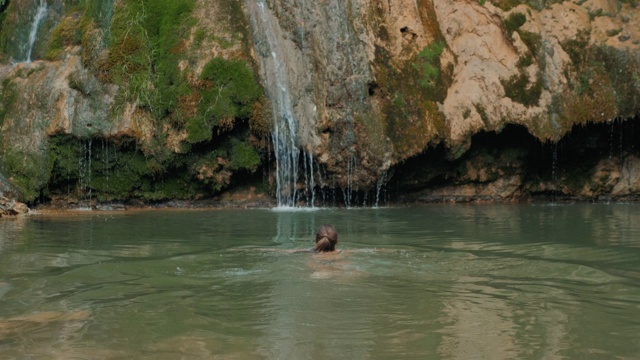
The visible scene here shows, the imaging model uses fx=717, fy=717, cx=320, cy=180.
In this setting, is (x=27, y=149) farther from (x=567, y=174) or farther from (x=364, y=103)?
(x=567, y=174)

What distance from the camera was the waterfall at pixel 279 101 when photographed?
18.3 m

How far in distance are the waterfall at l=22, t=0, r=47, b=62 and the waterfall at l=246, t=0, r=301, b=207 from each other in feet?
21.1

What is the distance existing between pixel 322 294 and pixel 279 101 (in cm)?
1168

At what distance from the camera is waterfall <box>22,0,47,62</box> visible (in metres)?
20.6

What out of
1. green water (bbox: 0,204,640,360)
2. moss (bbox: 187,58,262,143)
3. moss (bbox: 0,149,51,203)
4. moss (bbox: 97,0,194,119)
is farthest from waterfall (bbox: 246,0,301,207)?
moss (bbox: 0,149,51,203)

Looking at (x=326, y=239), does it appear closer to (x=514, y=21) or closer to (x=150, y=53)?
(x=150, y=53)

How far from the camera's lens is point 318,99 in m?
18.3

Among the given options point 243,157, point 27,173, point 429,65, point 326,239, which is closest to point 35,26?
point 27,173

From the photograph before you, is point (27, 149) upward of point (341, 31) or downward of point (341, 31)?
downward

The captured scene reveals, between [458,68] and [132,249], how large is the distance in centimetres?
1181

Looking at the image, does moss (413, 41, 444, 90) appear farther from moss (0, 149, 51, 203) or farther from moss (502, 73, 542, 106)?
moss (0, 149, 51, 203)

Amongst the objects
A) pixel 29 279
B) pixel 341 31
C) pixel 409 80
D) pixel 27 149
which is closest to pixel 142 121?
pixel 27 149

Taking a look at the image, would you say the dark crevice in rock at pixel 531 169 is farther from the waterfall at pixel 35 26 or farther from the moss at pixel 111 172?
the waterfall at pixel 35 26

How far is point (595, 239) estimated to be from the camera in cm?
1151
